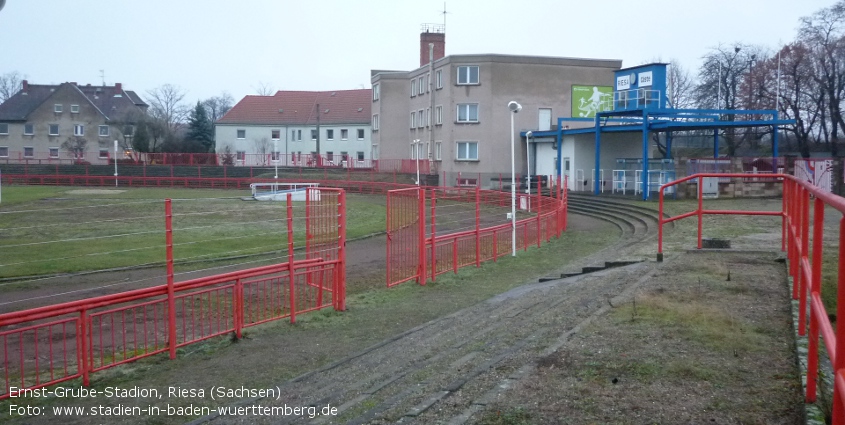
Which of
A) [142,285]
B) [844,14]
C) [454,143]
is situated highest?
[844,14]

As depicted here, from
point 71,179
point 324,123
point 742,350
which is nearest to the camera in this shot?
point 742,350

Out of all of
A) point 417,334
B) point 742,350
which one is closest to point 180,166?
point 417,334

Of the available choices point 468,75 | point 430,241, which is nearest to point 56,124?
point 468,75

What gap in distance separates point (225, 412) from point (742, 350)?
4.52 m

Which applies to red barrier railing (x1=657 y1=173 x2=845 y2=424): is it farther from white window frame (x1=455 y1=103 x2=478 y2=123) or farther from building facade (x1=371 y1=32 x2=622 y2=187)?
white window frame (x1=455 y1=103 x2=478 y2=123)

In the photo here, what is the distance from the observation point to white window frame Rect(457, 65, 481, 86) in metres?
50.9

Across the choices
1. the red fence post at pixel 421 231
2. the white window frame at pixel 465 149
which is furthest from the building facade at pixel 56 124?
the red fence post at pixel 421 231

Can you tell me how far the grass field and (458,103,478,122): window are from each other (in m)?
12.7

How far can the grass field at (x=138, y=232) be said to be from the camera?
52.0 feet

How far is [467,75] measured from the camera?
168 ft

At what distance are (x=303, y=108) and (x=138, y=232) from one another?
222 feet

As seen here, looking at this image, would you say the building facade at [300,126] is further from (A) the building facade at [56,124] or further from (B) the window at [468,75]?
(B) the window at [468,75]

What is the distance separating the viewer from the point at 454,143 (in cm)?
5181

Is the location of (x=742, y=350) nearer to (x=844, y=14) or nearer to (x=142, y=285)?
(x=142, y=285)
